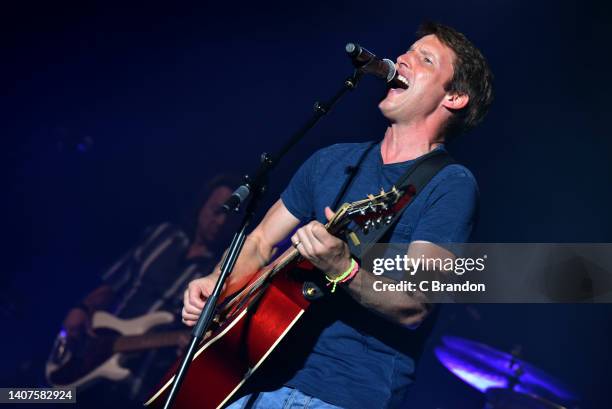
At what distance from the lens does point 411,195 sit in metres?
2.16

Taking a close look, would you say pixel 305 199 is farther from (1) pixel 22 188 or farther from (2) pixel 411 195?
(1) pixel 22 188

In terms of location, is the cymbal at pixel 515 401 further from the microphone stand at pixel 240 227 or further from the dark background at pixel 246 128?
the microphone stand at pixel 240 227

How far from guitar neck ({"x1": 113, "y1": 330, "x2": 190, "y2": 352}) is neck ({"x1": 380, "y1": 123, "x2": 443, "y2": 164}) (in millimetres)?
3173

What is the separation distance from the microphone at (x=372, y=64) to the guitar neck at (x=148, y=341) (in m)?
3.60

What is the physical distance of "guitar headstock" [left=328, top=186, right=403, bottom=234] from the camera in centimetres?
197

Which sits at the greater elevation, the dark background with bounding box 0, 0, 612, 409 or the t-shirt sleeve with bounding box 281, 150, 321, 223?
the dark background with bounding box 0, 0, 612, 409

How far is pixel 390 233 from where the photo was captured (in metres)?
2.31

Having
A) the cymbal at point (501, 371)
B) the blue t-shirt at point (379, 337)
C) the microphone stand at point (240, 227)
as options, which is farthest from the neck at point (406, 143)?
the cymbal at point (501, 371)

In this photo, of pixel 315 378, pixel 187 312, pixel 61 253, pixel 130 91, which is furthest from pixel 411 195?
pixel 61 253

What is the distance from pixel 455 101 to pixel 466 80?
0.14 meters

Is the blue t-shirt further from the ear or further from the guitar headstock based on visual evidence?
the ear

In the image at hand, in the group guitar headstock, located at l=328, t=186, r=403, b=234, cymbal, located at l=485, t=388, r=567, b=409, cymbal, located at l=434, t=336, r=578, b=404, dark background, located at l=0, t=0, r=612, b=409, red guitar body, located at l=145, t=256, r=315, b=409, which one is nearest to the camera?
guitar headstock, located at l=328, t=186, r=403, b=234

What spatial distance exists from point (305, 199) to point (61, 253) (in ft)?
13.5

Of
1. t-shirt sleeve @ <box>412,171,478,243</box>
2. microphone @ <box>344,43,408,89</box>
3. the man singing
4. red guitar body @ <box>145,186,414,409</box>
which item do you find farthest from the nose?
red guitar body @ <box>145,186,414,409</box>
